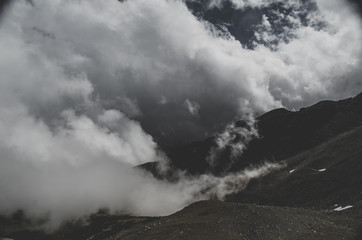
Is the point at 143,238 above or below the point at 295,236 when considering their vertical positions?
above

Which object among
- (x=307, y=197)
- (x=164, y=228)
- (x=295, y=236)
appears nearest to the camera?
(x=295, y=236)

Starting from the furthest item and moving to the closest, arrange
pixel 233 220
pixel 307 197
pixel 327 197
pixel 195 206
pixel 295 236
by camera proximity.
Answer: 1. pixel 307 197
2. pixel 327 197
3. pixel 195 206
4. pixel 233 220
5. pixel 295 236

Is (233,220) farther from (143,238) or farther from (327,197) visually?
(327,197)

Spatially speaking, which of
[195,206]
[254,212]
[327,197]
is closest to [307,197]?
[327,197]

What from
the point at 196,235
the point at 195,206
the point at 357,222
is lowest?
the point at 357,222

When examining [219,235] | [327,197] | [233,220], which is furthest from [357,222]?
[327,197]

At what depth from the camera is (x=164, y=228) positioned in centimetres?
8400

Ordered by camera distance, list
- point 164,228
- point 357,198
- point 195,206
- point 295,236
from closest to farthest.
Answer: point 295,236
point 164,228
point 195,206
point 357,198

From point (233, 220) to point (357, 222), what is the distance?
34.6 meters

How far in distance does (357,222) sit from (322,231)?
17493mm

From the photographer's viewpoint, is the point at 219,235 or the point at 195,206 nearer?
the point at 219,235

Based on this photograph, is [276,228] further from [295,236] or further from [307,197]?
[307,197]

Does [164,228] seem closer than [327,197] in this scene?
Yes

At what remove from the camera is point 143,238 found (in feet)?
268
